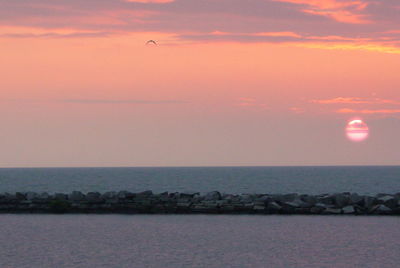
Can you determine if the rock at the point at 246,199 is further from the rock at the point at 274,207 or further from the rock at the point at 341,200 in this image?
the rock at the point at 341,200

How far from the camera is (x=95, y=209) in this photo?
140 feet

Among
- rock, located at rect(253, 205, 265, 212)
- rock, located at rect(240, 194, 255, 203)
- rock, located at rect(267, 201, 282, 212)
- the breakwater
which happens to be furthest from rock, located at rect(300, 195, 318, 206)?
rock, located at rect(240, 194, 255, 203)

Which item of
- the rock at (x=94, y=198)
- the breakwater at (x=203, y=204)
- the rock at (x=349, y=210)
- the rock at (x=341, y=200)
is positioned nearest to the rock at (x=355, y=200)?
the breakwater at (x=203, y=204)

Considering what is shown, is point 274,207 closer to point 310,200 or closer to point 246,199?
point 310,200

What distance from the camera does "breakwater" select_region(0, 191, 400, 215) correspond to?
40.9 meters

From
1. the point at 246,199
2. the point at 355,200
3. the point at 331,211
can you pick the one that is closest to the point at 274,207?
the point at 331,211

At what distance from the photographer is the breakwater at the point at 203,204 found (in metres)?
40.9
